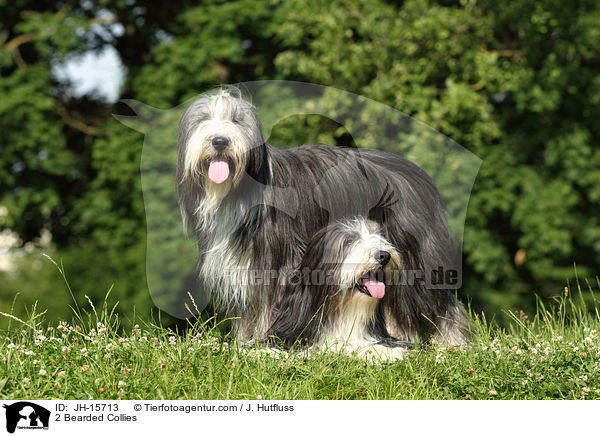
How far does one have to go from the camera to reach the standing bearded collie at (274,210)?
320cm

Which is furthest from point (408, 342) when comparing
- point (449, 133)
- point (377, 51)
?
point (377, 51)

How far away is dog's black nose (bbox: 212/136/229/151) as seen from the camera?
3.11 m

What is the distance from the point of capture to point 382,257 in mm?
3180

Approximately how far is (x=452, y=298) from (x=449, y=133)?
3548mm

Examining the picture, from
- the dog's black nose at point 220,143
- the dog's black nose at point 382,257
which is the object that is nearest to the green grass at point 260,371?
the dog's black nose at point 382,257

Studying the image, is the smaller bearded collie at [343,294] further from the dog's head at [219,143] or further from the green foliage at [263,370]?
the dog's head at [219,143]
